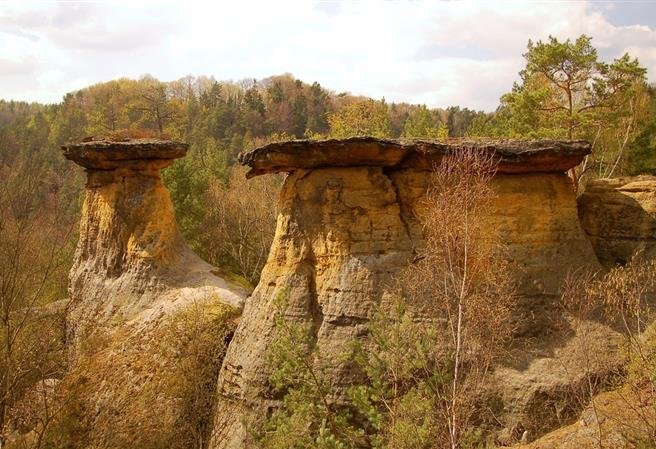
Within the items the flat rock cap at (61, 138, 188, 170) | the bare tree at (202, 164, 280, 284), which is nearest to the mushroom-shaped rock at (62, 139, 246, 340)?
the flat rock cap at (61, 138, 188, 170)

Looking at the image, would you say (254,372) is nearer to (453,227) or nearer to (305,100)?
(453,227)

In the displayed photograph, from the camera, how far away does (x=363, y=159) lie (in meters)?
10.7

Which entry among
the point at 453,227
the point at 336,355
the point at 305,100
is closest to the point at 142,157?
the point at 336,355

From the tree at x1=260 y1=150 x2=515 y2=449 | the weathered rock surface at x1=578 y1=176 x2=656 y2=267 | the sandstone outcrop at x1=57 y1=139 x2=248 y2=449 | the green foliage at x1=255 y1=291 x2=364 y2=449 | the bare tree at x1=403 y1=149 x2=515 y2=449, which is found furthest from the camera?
the sandstone outcrop at x1=57 y1=139 x2=248 y2=449

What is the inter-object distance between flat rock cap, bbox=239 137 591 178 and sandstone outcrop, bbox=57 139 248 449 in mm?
4756

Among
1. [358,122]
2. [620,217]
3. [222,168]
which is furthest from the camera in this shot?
[358,122]

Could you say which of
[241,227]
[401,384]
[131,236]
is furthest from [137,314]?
[241,227]

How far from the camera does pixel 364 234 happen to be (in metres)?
10.8

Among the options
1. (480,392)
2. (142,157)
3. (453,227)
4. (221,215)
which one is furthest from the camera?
(221,215)

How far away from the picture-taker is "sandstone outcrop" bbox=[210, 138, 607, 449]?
10398 mm

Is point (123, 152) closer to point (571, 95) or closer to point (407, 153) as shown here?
point (407, 153)

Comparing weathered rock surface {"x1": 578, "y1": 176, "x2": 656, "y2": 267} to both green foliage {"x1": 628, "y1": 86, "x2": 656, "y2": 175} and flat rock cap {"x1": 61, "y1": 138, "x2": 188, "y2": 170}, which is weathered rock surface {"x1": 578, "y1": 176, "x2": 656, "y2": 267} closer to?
flat rock cap {"x1": 61, "y1": 138, "x2": 188, "y2": 170}

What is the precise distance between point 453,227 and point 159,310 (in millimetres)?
9000

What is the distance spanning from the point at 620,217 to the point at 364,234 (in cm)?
586
